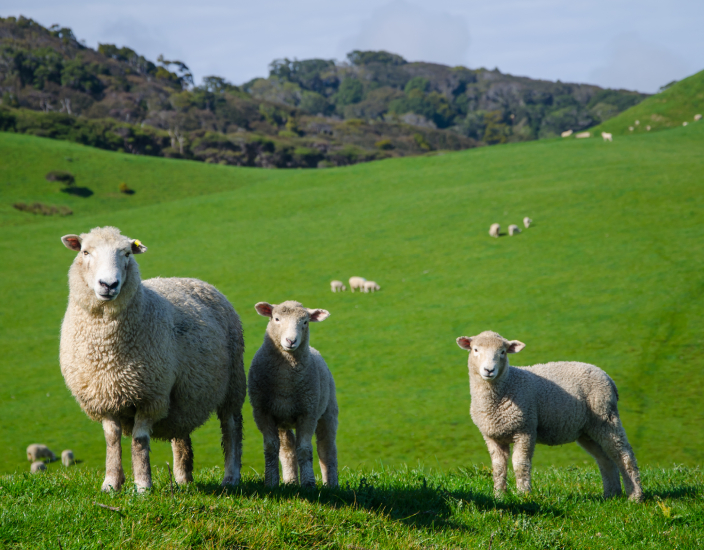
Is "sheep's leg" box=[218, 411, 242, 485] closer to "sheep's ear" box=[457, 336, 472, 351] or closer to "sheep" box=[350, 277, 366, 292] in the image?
"sheep's ear" box=[457, 336, 472, 351]

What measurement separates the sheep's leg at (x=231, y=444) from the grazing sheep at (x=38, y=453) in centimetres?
A: 1205

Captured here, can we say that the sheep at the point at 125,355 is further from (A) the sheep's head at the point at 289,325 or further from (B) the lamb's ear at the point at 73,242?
(A) the sheep's head at the point at 289,325

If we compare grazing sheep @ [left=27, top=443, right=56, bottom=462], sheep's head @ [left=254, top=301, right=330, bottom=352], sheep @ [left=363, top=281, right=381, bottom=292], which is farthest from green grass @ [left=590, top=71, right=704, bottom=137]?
sheep's head @ [left=254, top=301, right=330, bottom=352]

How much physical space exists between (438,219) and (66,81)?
80.4 m

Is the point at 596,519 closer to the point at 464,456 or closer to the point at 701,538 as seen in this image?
the point at 701,538

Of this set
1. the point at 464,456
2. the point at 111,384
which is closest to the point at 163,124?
the point at 464,456

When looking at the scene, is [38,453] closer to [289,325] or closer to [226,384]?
[226,384]

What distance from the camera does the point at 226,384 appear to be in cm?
641

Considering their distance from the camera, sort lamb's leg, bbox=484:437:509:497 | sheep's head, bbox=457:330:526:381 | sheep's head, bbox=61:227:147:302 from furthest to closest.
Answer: sheep's head, bbox=457:330:526:381 → lamb's leg, bbox=484:437:509:497 → sheep's head, bbox=61:227:147:302

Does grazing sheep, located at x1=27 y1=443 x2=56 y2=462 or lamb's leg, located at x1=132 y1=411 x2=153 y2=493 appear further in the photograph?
grazing sheep, located at x1=27 y1=443 x2=56 y2=462

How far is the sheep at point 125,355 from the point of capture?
500 centimetres

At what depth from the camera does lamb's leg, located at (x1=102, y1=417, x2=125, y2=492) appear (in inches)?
196

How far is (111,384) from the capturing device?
5.09 metres

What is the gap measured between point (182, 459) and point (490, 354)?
366 centimetres
